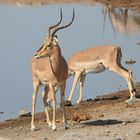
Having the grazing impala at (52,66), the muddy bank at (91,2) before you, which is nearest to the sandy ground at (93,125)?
the grazing impala at (52,66)

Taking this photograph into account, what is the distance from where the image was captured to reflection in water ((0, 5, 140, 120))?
20922 millimetres

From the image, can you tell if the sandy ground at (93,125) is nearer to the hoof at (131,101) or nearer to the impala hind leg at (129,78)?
the hoof at (131,101)

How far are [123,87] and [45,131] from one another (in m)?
8.38

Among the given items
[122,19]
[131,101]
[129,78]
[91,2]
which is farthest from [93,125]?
[91,2]

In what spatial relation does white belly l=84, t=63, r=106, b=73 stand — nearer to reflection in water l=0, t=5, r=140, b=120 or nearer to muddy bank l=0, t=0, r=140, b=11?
reflection in water l=0, t=5, r=140, b=120

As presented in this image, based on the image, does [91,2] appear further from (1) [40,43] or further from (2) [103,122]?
(2) [103,122]

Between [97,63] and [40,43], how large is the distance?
11167mm

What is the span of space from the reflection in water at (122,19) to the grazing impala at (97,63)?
17153 mm

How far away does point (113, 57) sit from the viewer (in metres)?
18.3

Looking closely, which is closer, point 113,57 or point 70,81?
point 113,57

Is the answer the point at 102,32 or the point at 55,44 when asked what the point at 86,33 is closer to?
the point at 102,32

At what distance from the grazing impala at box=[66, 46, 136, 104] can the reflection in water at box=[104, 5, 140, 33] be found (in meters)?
17.2

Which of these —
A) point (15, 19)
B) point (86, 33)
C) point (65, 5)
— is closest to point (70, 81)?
point (86, 33)

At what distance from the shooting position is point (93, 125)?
531 inches
